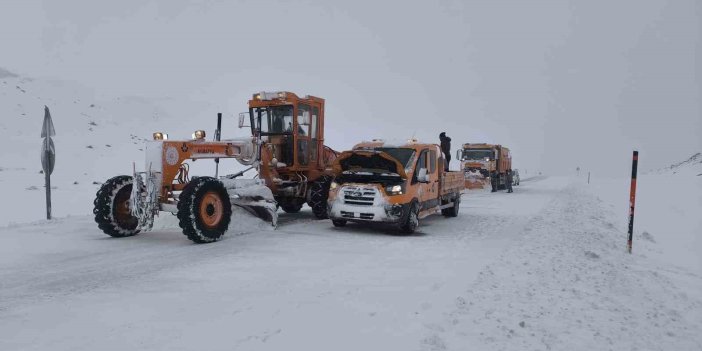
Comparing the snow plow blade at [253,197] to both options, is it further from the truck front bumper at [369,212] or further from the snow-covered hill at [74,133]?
the snow-covered hill at [74,133]

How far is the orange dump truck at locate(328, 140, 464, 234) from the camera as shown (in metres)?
10.5

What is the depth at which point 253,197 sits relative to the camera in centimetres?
1082

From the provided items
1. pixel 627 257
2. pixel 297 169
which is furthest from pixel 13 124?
pixel 627 257

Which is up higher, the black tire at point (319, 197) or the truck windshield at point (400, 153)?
the truck windshield at point (400, 153)

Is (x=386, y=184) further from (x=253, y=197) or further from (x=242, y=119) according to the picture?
(x=242, y=119)

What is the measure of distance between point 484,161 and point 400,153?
15.2m

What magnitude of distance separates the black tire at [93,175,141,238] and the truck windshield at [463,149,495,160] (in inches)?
779

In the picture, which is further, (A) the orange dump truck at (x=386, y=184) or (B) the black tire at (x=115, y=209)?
(A) the orange dump truck at (x=386, y=184)

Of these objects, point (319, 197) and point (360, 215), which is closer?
point (360, 215)

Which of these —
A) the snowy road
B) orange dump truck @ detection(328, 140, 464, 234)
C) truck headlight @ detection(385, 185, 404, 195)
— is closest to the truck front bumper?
orange dump truck @ detection(328, 140, 464, 234)

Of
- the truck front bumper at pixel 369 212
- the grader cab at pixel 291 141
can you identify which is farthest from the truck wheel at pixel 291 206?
the truck front bumper at pixel 369 212

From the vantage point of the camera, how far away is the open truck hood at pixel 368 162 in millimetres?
11102

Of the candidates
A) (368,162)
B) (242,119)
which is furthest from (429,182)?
(242,119)

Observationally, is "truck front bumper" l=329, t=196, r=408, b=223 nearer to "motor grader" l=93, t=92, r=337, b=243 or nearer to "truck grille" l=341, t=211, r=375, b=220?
"truck grille" l=341, t=211, r=375, b=220
